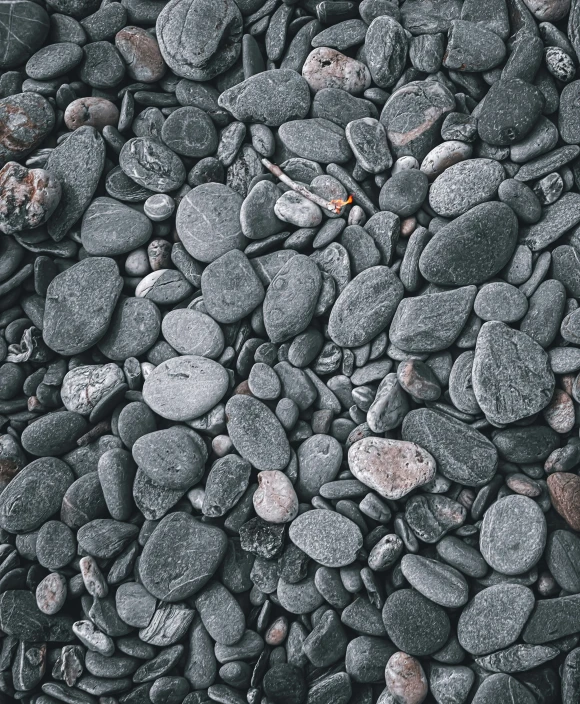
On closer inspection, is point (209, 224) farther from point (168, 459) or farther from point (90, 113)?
point (168, 459)

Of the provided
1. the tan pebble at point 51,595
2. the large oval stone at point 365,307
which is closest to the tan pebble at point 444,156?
the large oval stone at point 365,307

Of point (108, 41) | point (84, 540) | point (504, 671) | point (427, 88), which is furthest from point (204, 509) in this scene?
point (108, 41)

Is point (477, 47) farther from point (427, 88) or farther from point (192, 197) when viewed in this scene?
point (192, 197)

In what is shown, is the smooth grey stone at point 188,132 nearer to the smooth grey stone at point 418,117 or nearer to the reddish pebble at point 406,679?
the smooth grey stone at point 418,117

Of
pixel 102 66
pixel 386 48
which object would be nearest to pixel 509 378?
pixel 386 48

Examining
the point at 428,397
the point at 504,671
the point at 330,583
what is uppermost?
the point at 428,397
